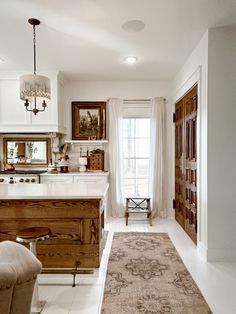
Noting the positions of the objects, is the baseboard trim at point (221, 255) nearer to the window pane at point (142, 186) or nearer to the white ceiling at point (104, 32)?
the window pane at point (142, 186)

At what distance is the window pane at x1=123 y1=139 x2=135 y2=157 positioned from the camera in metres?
4.97

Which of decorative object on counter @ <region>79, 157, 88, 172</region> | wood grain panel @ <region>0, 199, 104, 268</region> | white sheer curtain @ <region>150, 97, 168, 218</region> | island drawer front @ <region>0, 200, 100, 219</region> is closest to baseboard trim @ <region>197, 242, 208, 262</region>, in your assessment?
wood grain panel @ <region>0, 199, 104, 268</region>

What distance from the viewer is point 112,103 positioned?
15.6 feet

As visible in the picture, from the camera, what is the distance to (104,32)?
9.45 feet

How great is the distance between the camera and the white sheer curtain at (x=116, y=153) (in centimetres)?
476

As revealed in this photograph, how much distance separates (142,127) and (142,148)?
0.44 meters

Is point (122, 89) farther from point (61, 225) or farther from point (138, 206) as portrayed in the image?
point (61, 225)

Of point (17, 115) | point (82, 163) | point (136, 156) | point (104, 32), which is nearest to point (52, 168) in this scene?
point (82, 163)

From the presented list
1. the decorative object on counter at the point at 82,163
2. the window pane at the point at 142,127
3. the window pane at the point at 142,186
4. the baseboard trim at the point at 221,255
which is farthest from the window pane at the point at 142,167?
the baseboard trim at the point at 221,255

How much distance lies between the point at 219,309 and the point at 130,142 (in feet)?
11.3

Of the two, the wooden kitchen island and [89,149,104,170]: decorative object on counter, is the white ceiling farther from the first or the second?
the wooden kitchen island

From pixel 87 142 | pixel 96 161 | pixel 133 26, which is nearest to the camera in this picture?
pixel 133 26

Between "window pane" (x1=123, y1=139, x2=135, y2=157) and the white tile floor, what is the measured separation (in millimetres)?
2272

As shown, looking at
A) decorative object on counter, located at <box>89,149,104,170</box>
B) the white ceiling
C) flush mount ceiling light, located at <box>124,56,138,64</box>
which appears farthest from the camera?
decorative object on counter, located at <box>89,149,104,170</box>
